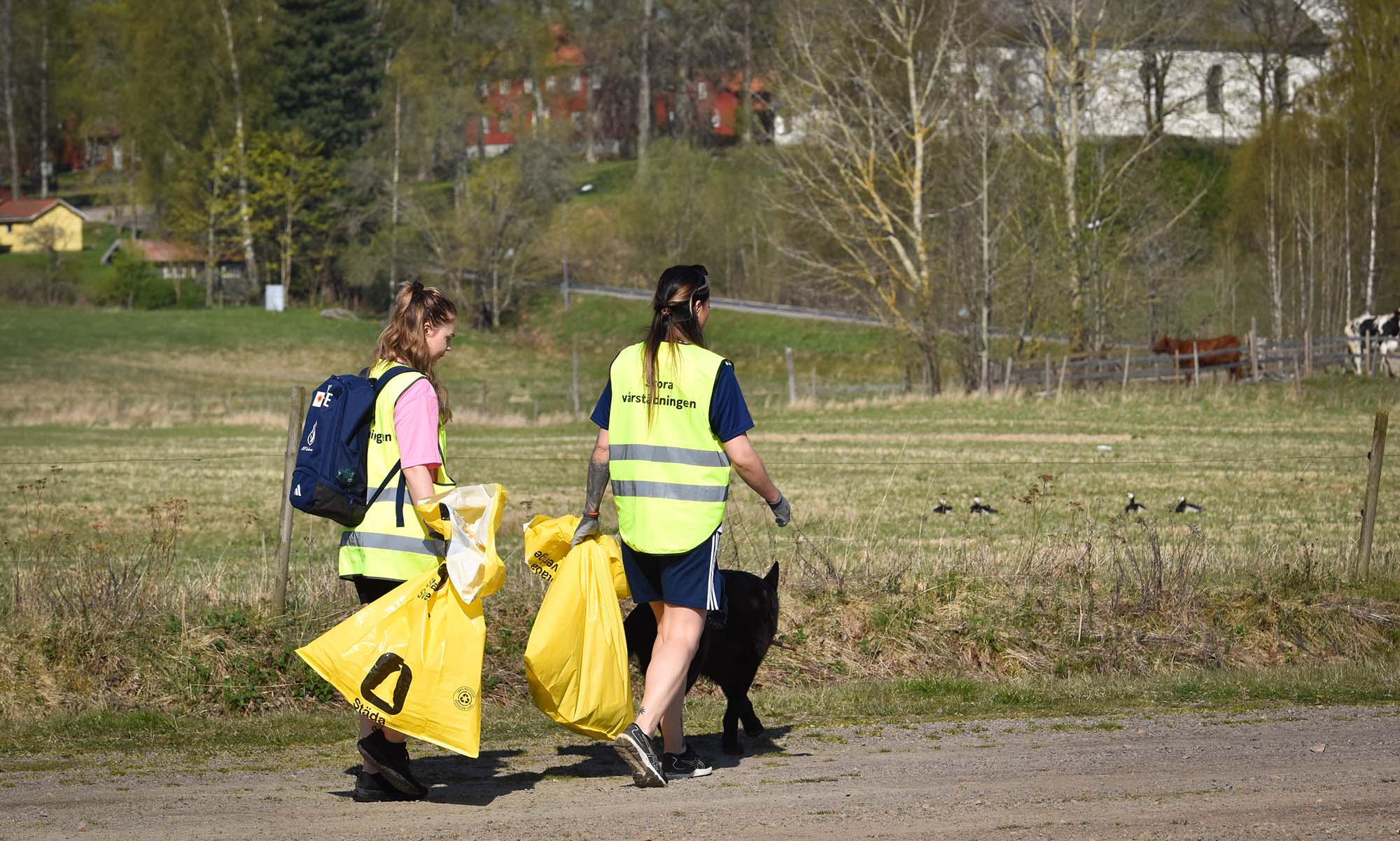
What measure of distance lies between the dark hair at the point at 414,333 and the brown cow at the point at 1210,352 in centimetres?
3523

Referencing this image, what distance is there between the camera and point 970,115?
43.7m

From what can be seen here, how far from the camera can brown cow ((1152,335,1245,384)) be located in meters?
40.0

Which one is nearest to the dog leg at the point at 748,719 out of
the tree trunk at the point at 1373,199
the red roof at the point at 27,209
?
the tree trunk at the point at 1373,199

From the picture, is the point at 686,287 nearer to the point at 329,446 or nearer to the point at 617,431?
the point at 617,431

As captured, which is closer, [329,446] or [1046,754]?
[329,446]

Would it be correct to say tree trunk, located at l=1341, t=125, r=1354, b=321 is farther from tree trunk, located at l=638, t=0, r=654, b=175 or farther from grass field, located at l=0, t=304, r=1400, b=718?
tree trunk, located at l=638, t=0, r=654, b=175

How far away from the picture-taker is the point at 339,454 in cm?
625

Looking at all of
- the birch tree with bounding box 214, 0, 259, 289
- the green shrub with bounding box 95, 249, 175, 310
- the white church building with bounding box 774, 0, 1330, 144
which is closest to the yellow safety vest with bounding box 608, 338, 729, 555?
the white church building with bounding box 774, 0, 1330, 144

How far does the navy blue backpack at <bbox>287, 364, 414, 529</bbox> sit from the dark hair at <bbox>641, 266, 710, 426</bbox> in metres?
0.98

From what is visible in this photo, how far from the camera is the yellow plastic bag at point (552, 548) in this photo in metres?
6.93

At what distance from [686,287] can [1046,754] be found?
280 centimetres

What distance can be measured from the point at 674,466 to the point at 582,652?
913 mm

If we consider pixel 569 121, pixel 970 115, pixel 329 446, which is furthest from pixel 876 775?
pixel 569 121

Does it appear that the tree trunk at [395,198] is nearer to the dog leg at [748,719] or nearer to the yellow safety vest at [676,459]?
the dog leg at [748,719]
